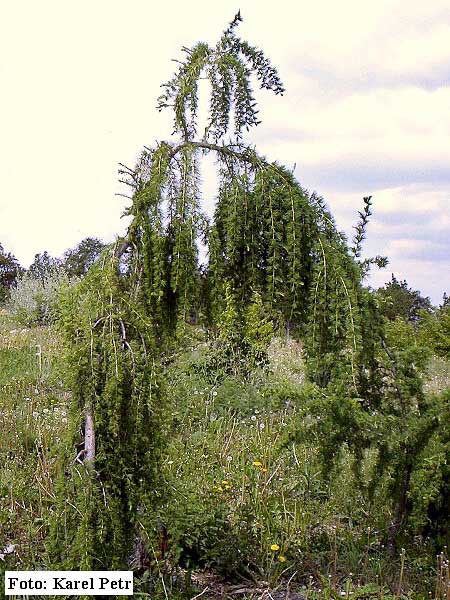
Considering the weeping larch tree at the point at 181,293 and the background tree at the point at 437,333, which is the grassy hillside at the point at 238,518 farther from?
the background tree at the point at 437,333

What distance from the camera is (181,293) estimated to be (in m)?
2.88

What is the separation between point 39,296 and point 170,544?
11749 millimetres

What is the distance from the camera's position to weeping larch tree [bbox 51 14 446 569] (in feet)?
8.70

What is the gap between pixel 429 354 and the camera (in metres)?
3.38

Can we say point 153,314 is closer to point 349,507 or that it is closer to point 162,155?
point 162,155

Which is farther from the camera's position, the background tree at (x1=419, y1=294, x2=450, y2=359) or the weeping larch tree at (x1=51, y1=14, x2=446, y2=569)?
the background tree at (x1=419, y1=294, x2=450, y2=359)

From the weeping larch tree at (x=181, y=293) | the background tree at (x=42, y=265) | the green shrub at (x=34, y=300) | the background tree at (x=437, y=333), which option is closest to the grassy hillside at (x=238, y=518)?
the weeping larch tree at (x=181, y=293)

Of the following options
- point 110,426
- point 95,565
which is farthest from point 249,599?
point 110,426

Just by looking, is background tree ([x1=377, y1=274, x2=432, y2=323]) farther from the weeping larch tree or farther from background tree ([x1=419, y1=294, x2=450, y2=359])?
the weeping larch tree

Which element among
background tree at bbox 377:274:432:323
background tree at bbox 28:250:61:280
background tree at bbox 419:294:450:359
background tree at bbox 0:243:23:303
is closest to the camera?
background tree at bbox 419:294:450:359

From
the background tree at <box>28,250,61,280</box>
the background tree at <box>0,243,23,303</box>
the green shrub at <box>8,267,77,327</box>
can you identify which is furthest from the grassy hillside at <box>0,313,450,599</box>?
the background tree at <box>0,243,23,303</box>

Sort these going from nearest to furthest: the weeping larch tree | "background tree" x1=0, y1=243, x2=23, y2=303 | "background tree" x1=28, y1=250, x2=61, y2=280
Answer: the weeping larch tree → "background tree" x1=28, y1=250, x2=61, y2=280 → "background tree" x1=0, y1=243, x2=23, y2=303

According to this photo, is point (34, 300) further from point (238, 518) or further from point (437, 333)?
point (238, 518)

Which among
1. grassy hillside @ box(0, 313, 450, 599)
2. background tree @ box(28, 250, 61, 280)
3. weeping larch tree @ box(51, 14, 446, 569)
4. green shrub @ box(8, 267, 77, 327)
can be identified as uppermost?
background tree @ box(28, 250, 61, 280)
